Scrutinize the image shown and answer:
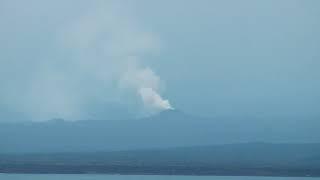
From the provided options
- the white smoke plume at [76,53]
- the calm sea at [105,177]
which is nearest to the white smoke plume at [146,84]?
the white smoke plume at [76,53]

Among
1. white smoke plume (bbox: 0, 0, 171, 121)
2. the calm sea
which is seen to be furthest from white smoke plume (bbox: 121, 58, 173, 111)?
the calm sea

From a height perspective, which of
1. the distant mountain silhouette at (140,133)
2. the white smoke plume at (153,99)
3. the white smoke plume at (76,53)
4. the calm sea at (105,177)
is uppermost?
the white smoke plume at (76,53)

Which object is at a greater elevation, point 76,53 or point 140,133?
point 76,53

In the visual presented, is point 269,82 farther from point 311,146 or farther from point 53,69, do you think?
point 53,69

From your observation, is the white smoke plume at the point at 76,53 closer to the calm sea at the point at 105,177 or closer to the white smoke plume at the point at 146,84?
the white smoke plume at the point at 146,84

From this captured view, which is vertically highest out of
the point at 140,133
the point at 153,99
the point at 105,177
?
the point at 153,99

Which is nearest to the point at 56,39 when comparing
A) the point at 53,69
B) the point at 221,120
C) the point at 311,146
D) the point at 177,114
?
the point at 53,69

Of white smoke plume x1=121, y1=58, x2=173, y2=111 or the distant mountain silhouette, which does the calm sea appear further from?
white smoke plume x1=121, y1=58, x2=173, y2=111

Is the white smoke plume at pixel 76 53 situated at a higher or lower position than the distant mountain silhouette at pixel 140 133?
higher

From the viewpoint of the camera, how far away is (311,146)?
1.92 m

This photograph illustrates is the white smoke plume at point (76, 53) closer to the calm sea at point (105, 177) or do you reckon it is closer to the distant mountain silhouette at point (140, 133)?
the distant mountain silhouette at point (140, 133)

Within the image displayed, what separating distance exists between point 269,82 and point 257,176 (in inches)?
13.6

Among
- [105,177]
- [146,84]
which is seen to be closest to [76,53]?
[146,84]

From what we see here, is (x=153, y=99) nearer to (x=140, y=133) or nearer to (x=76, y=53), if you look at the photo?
(x=140, y=133)
